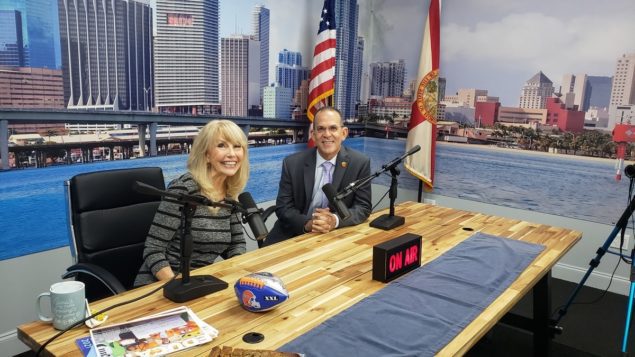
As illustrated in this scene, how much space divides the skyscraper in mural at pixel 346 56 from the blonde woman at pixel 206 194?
2768mm

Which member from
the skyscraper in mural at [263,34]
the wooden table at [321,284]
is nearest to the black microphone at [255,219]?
the wooden table at [321,284]

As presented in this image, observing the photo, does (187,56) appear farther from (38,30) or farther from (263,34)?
(38,30)

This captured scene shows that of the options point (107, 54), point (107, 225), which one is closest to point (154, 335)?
point (107, 225)

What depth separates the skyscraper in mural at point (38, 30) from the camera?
2.18 metres

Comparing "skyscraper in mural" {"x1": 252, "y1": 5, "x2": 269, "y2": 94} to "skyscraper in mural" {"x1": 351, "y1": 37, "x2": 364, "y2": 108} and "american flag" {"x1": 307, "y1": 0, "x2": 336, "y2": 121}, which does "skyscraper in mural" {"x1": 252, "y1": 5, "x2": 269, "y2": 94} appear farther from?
"skyscraper in mural" {"x1": 351, "y1": 37, "x2": 364, "y2": 108}

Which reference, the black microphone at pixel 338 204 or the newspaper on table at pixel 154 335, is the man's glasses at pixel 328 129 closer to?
the black microphone at pixel 338 204

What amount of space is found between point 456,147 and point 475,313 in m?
2.96

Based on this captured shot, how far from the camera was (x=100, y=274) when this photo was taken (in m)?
1.59

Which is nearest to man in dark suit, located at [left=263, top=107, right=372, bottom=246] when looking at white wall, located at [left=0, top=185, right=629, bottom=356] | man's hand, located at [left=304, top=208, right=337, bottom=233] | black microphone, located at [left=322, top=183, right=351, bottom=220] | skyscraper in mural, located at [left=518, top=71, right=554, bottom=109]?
man's hand, located at [left=304, top=208, right=337, bottom=233]

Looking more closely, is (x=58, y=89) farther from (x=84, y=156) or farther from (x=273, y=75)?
(x=273, y=75)

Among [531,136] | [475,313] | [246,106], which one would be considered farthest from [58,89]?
[531,136]

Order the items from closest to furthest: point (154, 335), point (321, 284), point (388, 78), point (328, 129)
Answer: point (154, 335) < point (321, 284) < point (328, 129) < point (388, 78)

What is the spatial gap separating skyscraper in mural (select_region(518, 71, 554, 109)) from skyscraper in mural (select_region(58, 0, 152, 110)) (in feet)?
9.62

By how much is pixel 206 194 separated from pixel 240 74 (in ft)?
6.19
